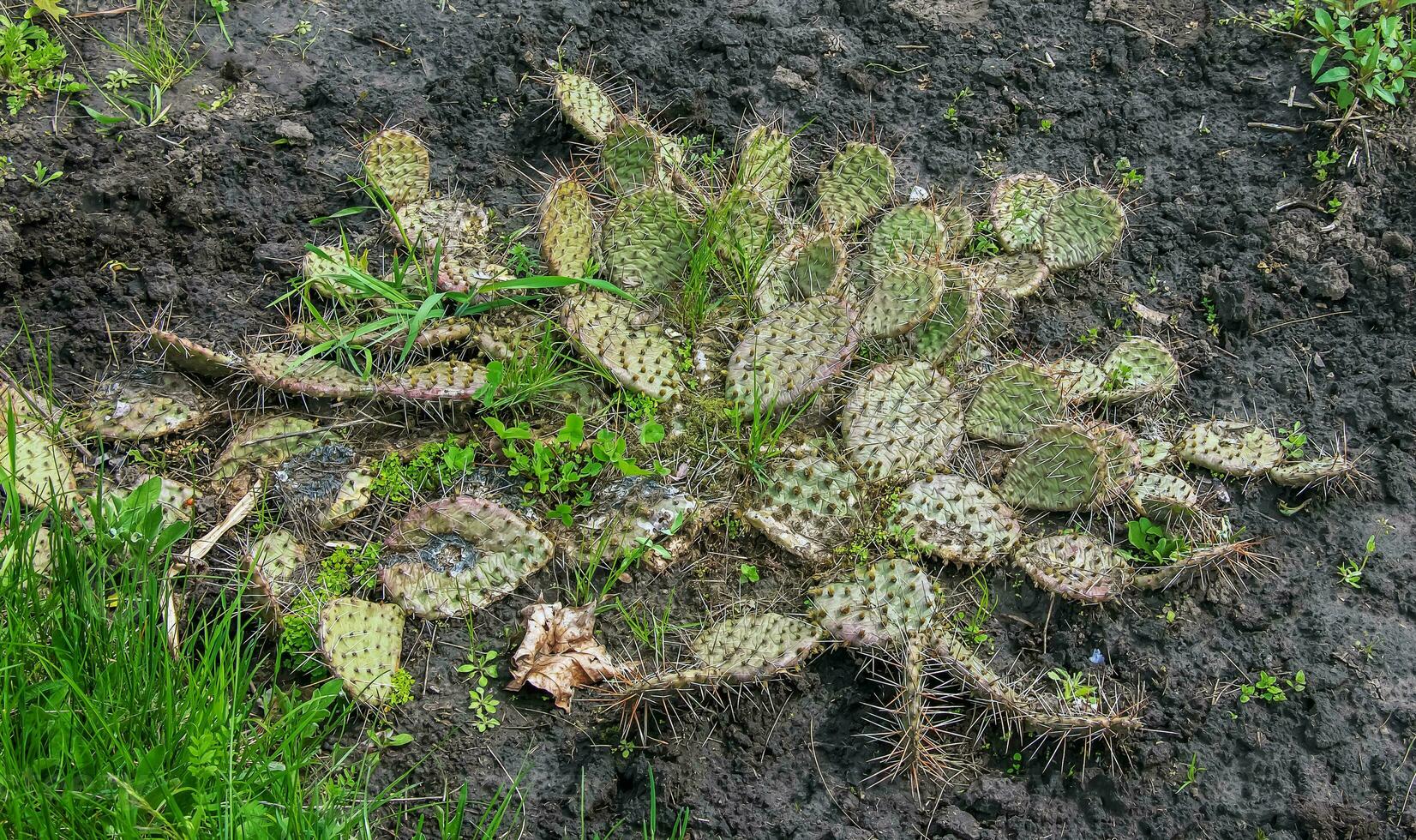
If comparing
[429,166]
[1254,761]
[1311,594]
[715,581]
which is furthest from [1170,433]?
[429,166]

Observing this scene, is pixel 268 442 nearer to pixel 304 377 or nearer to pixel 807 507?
pixel 304 377

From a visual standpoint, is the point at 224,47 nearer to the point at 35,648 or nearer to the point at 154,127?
the point at 154,127

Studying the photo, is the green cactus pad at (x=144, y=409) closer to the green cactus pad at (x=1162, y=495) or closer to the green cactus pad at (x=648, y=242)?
the green cactus pad at (x=648, y=242)

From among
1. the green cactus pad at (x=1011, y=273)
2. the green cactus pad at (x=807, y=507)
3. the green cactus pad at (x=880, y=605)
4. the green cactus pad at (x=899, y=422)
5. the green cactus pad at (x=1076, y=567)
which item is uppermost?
the green cactus pad at (x=1011, y=273)

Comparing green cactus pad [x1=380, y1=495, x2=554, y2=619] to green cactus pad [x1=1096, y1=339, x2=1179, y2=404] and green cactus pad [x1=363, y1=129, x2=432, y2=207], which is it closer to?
green cactus pad [x1=363, y1=129, x2=432, y2=207]

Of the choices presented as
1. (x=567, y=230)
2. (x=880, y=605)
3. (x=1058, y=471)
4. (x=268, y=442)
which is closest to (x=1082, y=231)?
(x=1058, y=471)

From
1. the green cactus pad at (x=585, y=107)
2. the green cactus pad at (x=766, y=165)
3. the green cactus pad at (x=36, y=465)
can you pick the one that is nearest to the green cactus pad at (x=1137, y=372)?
the green cactus pad at (x=766, y=165)
